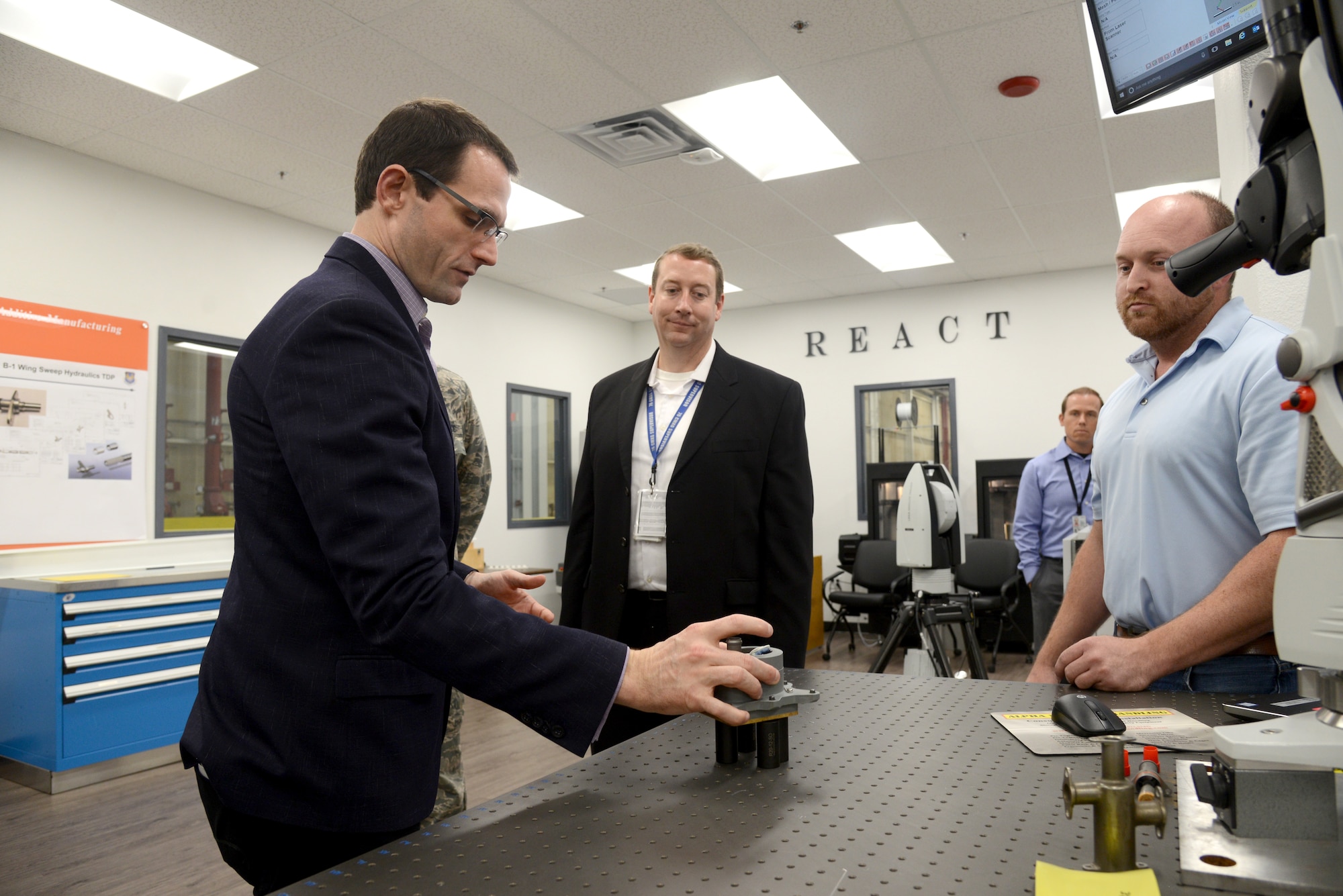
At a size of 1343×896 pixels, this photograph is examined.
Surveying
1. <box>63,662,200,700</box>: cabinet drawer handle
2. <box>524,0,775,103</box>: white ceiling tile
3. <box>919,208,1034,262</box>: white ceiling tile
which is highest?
<box>524,0,775,103</box>: white ceiling tile

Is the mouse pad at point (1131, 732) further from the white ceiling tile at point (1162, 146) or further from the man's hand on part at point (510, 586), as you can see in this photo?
the white ceiling tile at point (1162, 146)

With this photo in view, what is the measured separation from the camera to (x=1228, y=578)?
1.32 meters

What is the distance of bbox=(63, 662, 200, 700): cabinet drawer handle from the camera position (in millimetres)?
3654

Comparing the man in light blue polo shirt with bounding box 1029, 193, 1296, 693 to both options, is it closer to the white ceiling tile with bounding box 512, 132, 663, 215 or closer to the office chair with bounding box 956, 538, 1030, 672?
the white ceiling tile with bounding box 512, 132, 663, 215

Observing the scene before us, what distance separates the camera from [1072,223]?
19.3ft

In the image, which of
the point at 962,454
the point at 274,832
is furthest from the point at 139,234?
the point at 962,454

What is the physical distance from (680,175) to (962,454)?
13.0 ft

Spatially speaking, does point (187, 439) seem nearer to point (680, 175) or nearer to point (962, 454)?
point (680, 175)

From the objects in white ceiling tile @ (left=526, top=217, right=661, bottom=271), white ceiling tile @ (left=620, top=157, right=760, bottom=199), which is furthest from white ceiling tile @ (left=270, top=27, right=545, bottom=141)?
white ceiling tile @ (left=526, top=217, right=661, bottom=271)

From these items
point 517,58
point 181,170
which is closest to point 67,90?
point 181,170

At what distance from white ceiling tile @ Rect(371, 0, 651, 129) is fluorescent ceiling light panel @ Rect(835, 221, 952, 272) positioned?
258cm

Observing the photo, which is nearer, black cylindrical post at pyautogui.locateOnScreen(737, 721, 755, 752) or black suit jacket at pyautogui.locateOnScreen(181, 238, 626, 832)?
black suit jacket at pyautogui.locateOnScreen(181, 238, 626, 832)

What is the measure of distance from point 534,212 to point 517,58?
1998mm

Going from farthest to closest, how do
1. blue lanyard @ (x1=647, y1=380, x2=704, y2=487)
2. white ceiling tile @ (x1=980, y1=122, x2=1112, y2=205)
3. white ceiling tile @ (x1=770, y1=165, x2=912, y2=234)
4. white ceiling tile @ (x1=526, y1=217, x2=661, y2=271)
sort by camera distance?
white ceiling tile @ (x1=526, y1=217, x2=661, y2=271), white ceiling tile @ (x1=770, y1=165, x2=912, y2=234), white ceiling tile @ (x1=980, y1=122, x2=1112, y2=205), blue lanyard @ (x1=647, y1=380, x2=704, y2=487)
